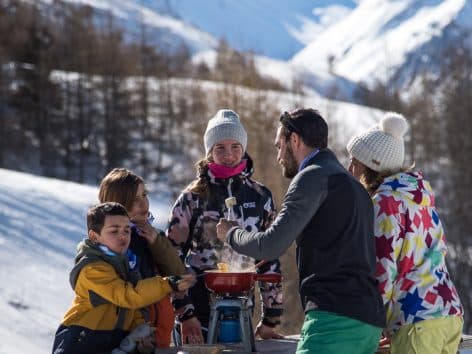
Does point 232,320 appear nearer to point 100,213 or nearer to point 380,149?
point 100,213

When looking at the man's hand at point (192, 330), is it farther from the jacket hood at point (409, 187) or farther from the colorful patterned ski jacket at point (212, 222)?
the jacket hood at point (409, 187)

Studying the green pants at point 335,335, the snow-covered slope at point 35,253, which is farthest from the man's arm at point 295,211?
the snow-covered slope at point 35,253

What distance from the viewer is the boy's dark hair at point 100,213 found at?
4.29 m

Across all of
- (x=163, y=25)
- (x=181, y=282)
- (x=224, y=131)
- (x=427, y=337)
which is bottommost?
(x=427, y=337)

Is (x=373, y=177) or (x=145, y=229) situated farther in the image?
(x=145, y=229)

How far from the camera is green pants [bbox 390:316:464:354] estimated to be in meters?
4.04

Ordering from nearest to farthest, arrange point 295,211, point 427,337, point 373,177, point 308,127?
point 295,211 → point 308,127 → point 427,337 → point 373,177

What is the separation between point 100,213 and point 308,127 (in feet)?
3.68

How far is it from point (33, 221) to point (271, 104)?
567 inches

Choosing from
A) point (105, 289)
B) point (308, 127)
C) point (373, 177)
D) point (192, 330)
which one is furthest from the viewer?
point (192, 330)

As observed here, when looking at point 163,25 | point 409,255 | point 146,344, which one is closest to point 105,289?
point 146,344

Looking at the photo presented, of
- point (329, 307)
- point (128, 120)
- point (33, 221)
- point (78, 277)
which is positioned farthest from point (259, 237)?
point (128, 120)

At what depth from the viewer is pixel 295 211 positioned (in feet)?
12.0

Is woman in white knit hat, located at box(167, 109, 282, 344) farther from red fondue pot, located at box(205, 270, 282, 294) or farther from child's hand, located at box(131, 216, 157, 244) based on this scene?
red fondue pot, located at box(205, 270, 282, 294)
